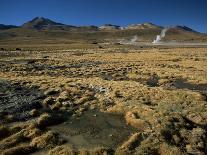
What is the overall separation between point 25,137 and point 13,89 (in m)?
16.8

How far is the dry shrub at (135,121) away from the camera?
20109mm

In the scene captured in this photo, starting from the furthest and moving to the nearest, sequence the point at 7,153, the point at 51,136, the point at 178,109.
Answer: the point at 178,109
the point at 51,136
the point at 7,153

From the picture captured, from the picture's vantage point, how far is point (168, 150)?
52.6ft

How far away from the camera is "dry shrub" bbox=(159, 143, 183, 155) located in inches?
621

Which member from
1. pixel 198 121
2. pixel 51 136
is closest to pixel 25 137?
pixel 51 136

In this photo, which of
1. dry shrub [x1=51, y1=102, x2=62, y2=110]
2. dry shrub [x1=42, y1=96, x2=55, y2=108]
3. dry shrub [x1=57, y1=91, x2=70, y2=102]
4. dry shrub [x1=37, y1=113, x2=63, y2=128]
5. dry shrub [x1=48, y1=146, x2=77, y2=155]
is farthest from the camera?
dry shrub [x1=57, y1=91, x2=70, y2=102]

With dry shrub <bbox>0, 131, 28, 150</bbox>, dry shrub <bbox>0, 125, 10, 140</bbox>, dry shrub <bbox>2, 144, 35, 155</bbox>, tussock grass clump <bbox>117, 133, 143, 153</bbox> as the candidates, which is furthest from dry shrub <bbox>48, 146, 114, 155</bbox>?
dry shrub <bbox>0, 125, 10, 140</bbox>

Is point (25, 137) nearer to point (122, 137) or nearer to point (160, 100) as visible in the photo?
point (122, 137)

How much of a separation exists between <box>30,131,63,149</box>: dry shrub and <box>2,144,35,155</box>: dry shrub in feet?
1.55

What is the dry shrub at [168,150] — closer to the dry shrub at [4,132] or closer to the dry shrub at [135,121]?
the dry shrub at [135,121]

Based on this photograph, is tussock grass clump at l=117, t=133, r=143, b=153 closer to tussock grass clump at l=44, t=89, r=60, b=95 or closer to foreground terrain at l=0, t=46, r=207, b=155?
foreground terrain at l=0, t=46, r=207, b=155

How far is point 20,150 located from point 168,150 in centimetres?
797

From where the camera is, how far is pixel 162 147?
1645 cm

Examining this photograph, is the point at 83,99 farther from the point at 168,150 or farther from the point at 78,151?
the point at 168,150
